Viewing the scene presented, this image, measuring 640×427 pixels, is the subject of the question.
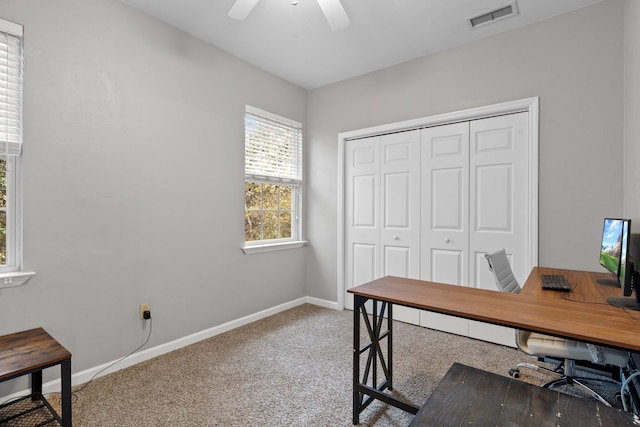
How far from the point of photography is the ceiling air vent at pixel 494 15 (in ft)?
8.57

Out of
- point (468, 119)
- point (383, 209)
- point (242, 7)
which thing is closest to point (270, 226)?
point (383, 209)

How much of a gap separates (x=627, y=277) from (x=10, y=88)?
12.3 feet

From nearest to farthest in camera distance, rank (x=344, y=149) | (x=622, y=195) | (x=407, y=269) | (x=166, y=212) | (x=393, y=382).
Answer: (x=393, y=382) < (x=622, y=195) < (x=166, y=212) < (x=407, y=269) < (x=344, y=149)

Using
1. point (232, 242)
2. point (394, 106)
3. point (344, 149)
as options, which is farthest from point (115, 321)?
point (394, 106)

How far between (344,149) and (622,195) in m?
2.64

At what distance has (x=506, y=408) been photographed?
1.17 metres

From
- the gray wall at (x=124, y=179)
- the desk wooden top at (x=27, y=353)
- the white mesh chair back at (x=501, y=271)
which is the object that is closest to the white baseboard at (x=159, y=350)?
the gray wall at (x=124, y=179)

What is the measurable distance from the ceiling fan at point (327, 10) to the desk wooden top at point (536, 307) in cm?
183

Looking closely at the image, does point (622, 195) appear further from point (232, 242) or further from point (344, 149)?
point (232, 242)

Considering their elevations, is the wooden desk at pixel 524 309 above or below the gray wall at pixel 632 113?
below

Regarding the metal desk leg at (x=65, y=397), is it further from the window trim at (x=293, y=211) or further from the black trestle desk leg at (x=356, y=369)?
the window trim at (x=293, y=211)

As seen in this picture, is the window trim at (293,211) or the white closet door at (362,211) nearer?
the window trim at (293,211)

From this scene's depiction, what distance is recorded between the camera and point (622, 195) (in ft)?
8.08

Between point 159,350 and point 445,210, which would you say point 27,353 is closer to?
point 159,350
